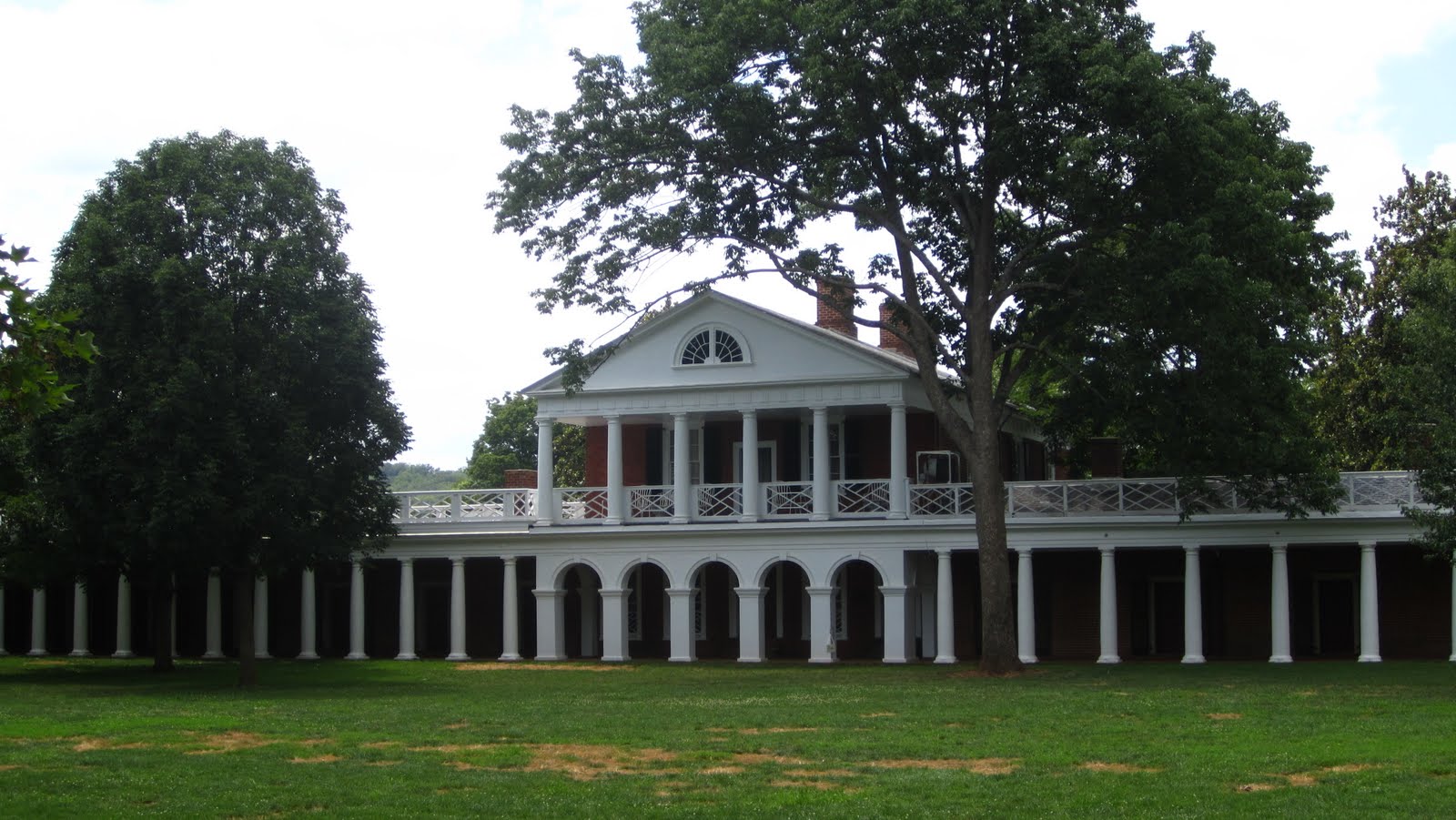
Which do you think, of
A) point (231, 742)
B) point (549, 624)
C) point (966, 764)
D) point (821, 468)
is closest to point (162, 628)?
point (549, 624)

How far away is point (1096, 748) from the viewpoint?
17.8 meters

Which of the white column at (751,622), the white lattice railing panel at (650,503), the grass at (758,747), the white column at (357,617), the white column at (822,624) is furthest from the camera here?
the white column at (357,617)

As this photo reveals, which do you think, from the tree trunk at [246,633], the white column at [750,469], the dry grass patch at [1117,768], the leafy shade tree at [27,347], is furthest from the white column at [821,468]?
the leafy shade tree at [27,347]

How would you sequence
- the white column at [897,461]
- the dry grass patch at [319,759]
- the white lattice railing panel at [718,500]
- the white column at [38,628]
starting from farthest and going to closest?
the white column at [38,628]
the white lattice railing panel at [718,500]
the white column at [897,461]
the dry grass patch at [319,759]

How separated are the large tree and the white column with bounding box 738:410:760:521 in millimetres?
4714

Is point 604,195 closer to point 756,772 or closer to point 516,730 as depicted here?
point 516,730

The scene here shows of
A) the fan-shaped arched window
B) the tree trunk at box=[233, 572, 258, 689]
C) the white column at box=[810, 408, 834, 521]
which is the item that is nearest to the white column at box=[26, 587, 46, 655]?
the tree trunk at box=[233, 572, 258, 689]

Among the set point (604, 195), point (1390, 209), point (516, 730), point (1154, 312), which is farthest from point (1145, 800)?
point (1390, 209)

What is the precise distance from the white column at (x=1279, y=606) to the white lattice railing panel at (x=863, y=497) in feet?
26.1

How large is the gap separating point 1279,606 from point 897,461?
813 cm

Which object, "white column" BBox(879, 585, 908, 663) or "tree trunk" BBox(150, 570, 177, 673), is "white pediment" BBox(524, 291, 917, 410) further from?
"tree trunk" BBox(150, 570, 177, 673)

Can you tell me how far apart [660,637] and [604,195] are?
13506 mm

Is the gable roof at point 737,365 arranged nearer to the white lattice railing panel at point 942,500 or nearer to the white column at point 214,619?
the white lattice railing panel at point 942,500

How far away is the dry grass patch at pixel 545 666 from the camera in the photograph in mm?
34812
